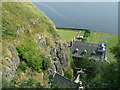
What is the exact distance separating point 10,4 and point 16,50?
10572 millimetres

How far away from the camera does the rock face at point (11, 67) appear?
14656 millimetres

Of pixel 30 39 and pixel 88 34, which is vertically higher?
pixel 30 39

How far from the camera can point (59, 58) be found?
27.1 meters

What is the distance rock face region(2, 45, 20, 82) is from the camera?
14.7m

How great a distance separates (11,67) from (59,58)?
1206 centimetres

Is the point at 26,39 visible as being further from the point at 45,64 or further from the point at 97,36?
the point at 97,36

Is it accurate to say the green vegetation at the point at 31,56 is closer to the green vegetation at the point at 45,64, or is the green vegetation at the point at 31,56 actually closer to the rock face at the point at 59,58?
the green vegetation at the point at 45,64

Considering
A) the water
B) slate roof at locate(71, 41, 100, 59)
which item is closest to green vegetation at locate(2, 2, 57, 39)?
slate roof at locate(71, 41, 100, 59)

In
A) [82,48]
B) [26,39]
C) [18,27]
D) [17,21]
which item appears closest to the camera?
[18,27]

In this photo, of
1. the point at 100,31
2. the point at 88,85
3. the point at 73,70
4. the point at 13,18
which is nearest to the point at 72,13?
the point at 100,31

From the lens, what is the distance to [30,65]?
19484 millimetres

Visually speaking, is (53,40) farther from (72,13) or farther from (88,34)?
(72,13)

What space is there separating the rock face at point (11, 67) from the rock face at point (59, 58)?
6.75m

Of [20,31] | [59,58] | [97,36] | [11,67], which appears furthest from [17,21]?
[97,36]
